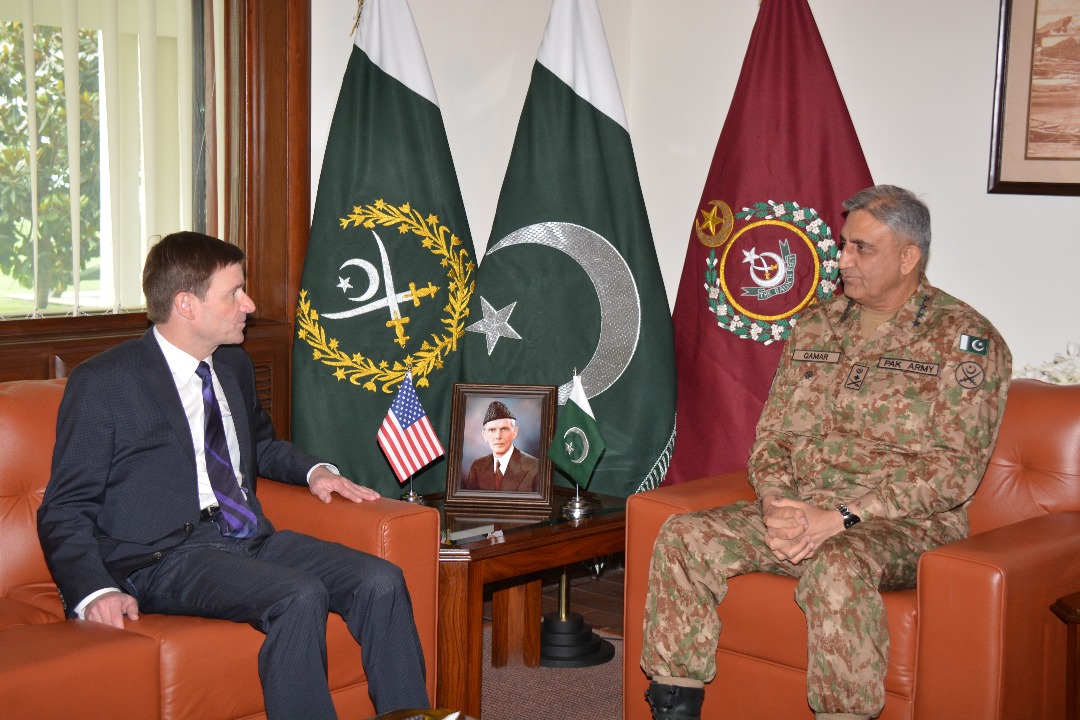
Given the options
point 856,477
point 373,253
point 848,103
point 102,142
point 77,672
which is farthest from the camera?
point 848,103

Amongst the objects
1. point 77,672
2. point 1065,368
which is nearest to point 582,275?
point 1065,368

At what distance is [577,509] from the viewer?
9.78 feet

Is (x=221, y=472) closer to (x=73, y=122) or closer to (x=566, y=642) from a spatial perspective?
(x=73, y=122)

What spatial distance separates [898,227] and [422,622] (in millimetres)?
1455

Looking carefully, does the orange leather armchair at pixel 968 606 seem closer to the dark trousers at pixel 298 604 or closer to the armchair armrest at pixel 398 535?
the armchair armrest at pixel 398 535

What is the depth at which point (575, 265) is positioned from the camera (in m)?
3.46

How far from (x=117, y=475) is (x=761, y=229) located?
201 cm

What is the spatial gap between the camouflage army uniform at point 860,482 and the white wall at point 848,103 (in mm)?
648

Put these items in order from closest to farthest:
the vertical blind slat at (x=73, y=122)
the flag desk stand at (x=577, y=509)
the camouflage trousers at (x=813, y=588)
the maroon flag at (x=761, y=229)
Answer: the camouflage trousers at (x=813, y=588), the vertical blind slat at (x=73, y=122), the flag desk stand at (x=577, y=509), the maroon flag at (x=761, y=229)

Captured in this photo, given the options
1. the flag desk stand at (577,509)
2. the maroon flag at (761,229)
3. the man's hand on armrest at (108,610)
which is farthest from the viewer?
the maroon flag at (761,229)

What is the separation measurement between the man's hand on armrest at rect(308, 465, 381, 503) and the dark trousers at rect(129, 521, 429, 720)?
0.48ft

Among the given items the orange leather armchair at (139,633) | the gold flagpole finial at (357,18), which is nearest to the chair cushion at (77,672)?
the orange leather armchair at (139,633)

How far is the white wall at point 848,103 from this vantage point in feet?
10.7

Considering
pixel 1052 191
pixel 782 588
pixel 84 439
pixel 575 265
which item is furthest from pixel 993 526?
pixel 84 439
